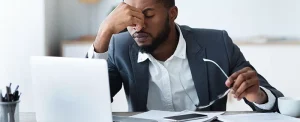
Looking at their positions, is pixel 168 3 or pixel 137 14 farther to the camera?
pixel 168 3

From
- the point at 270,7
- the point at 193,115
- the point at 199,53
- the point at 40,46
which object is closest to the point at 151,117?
the point at 193,115

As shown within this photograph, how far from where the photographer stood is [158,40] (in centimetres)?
183

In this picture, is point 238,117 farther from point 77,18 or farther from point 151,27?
point 77,18

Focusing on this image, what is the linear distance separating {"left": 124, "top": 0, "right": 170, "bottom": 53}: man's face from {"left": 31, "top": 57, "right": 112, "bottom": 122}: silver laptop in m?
0.51

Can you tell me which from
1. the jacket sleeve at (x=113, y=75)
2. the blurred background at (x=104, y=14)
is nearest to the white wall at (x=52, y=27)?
the blurred background at (x=104, y=14)

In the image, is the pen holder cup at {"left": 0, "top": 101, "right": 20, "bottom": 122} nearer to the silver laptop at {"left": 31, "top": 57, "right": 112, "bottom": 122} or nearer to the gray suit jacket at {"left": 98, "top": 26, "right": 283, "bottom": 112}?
the silver laptop at {"left": 31, "top": 57, "right": 112, "bottom": 122}

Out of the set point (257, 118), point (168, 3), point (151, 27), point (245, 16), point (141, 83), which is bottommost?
point (257, 118)

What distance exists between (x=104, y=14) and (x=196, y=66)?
2.32 metres

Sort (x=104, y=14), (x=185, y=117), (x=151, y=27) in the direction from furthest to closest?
(x=104, y=14) → (x=151, y=27) → (x=185, y=117)

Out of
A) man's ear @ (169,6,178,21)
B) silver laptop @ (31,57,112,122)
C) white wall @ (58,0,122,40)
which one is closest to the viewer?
silver laptop @ (31,57,112,122)

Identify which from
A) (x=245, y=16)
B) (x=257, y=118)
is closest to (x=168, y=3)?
(x=257, y=118)

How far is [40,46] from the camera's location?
3605 mm

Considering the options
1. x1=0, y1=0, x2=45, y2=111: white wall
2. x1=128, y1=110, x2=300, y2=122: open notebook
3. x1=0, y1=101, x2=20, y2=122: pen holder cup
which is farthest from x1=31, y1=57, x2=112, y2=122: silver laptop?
x1=0, y1=0, x2=45, y2=111: white wall

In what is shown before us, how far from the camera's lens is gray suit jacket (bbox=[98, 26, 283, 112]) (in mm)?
1778
